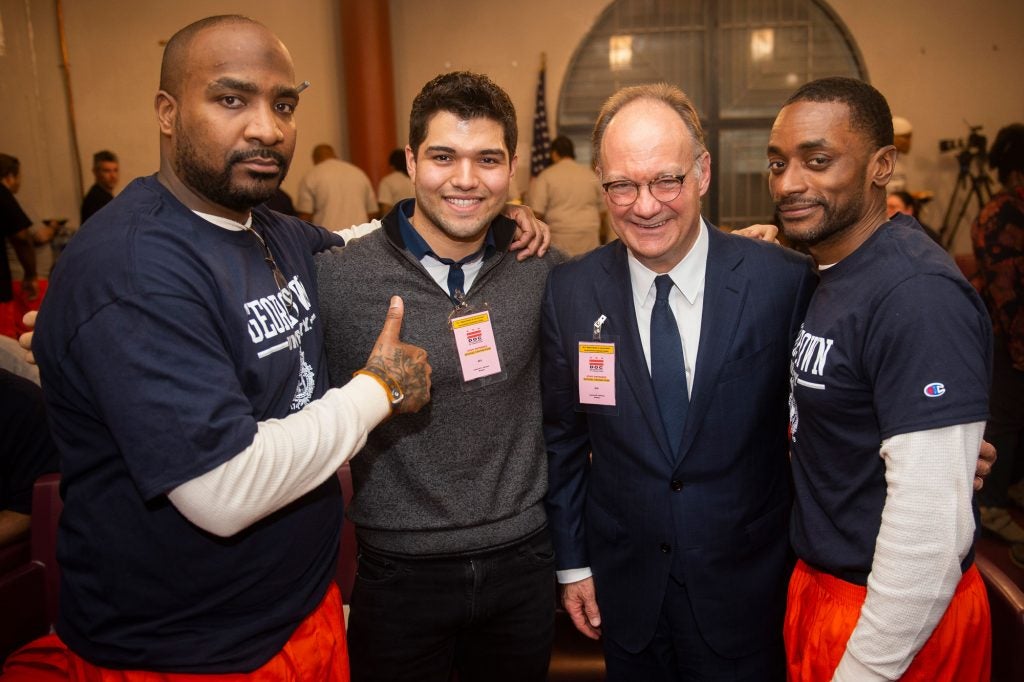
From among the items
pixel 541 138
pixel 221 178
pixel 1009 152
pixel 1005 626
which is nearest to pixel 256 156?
pixel 221 178

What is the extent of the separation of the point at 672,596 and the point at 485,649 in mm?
488

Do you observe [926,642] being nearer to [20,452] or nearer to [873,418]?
[873,418]

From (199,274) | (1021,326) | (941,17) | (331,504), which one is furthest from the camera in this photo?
(941,17)

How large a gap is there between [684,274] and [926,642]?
2.83ft

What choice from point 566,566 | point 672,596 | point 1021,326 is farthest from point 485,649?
point 1021,326

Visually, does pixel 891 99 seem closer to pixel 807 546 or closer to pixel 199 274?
pixel 807 546

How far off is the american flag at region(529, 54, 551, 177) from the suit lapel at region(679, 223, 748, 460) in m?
7.02

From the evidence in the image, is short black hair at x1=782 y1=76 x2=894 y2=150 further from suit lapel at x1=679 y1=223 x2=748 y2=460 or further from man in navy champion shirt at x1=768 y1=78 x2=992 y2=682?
suit lapel at x1=679 y1=223 x2=748 y2=460

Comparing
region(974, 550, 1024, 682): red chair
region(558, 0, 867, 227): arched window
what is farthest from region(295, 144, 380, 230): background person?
region(974, 550, 1024, 682): red chair

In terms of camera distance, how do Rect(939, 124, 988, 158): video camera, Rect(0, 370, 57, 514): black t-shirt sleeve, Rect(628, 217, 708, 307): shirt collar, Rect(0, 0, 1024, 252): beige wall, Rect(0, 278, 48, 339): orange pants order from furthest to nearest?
Rect(0, 0, 1024, 252): beige wall, Rect(939, 124, 988, 158): video camera, Rect(0, 278, 48, 339): orange pants, Rect(0, 370, 57, 514): black t-shirt sleeve, Rect(628, 217, 708, 307): shirt collar

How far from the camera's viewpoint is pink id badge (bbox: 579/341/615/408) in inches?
68.6

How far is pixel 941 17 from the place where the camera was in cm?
840

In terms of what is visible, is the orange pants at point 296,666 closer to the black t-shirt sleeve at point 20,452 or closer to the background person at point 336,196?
the black t-shirt sleeve at point 20,452

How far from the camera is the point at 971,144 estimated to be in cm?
783
